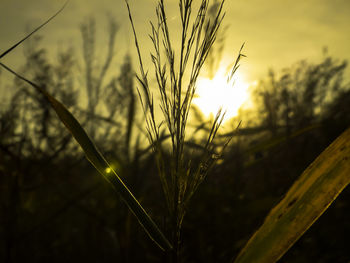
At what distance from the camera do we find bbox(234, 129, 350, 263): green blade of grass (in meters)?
0.64

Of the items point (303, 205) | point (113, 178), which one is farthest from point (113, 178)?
point (303, 205)

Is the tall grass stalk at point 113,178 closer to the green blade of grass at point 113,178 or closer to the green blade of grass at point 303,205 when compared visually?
the green blade of grass at point 113,178

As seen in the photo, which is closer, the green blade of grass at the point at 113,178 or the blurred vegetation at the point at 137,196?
the green blade of grass at the point at 113,178

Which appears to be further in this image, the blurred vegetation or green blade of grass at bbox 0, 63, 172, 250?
the blurred vegetation

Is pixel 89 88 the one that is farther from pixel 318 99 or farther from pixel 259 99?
pixel 318 99

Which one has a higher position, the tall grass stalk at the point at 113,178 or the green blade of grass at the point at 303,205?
the tall grass stalk at the point at 113,178

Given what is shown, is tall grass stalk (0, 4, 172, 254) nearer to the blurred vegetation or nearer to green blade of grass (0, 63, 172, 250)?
green blade of grass (0, 63, 172, 250)

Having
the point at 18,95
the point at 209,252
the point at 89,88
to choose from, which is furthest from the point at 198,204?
the point at 89,88

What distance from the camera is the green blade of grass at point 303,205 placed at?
64 centimetres

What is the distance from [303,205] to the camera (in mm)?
662

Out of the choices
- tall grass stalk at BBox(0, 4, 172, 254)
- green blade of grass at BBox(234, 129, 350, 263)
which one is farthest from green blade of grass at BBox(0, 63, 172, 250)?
green blade of grass at BBox(234, 129, 350, 263)

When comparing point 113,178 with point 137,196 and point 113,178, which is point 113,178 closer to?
point 113,178

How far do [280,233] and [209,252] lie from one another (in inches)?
52.4

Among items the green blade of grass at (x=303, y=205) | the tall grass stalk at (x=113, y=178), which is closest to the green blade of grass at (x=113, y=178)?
the tall grass stalk at (x=113, y=178)
